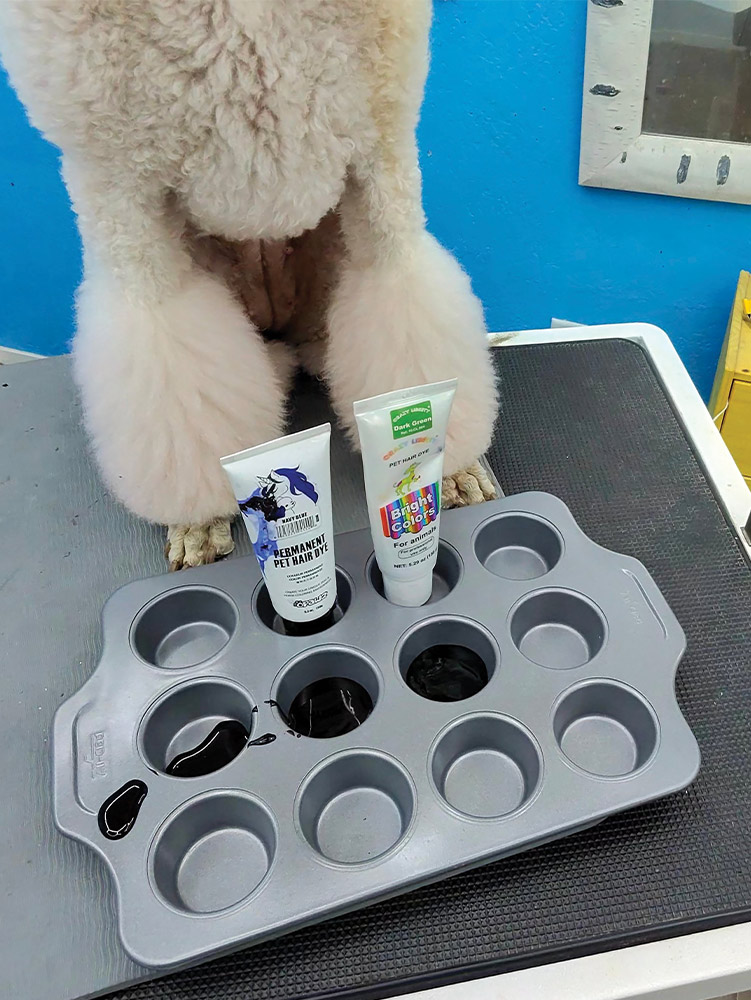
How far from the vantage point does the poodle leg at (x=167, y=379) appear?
1.74 feet

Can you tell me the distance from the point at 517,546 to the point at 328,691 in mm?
192

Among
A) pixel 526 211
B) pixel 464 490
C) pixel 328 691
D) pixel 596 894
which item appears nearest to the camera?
pixel 596 894

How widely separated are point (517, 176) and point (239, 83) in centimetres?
75

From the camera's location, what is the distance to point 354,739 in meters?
0.46

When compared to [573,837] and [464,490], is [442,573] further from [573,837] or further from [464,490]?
[573,837]

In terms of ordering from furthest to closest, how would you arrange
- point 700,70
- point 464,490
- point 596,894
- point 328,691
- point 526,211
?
point 526,211
point 700,70
point 464,490
point 328,691
point 596,894

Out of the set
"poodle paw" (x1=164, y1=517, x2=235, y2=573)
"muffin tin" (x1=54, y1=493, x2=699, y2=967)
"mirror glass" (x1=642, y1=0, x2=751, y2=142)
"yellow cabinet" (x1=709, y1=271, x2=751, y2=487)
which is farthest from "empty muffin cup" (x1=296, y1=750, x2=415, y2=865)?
"mirror glass" (x1=642, y1=0, x2=751, y2=142)

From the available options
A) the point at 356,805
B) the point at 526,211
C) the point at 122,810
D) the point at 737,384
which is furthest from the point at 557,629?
the point at 526,211

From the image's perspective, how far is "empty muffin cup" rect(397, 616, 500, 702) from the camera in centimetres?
52

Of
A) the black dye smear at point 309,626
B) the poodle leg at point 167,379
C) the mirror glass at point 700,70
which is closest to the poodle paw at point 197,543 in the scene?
the poodle leg at point 167,379

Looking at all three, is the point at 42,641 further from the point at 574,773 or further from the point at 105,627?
the point at 574,773

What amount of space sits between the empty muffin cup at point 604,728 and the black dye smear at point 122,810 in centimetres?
25

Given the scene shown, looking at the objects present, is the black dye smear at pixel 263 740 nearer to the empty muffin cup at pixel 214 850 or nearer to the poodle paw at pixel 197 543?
the empty muffin cup at pixel 214 850

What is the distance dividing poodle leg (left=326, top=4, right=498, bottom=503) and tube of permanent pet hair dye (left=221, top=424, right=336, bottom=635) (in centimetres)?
17
